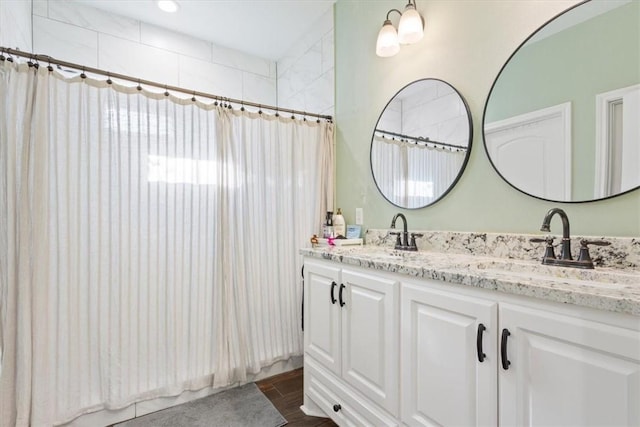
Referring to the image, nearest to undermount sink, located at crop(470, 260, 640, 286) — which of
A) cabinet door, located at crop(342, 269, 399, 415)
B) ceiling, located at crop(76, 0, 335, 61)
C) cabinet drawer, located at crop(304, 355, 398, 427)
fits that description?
cabinet door, located at crop(342, 269, 399, 415)

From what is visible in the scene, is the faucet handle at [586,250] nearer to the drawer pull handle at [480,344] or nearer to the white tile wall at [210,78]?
the drawer pull handle at [480,344]

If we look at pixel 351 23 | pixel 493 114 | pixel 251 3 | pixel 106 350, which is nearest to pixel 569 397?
pixel 493 114

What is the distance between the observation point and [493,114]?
138 cm

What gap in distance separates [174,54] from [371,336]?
275cm

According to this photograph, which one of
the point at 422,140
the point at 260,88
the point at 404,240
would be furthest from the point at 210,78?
the point at 404,240

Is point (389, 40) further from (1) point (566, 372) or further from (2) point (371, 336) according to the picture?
(1) point (566, 372)

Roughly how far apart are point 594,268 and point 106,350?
224 centimetres

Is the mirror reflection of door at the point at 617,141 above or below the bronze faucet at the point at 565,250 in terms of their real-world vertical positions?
above

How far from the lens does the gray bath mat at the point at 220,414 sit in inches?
65.8

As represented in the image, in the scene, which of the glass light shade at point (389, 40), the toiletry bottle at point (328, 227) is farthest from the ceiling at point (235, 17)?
the toiletry bottle at point (328, 227)

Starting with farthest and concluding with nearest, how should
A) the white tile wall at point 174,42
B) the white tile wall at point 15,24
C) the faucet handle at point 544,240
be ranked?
1. the white tile wall at point 174,42
2. the white tile wall at point 15,24
3. the faucet handle at point 544,240

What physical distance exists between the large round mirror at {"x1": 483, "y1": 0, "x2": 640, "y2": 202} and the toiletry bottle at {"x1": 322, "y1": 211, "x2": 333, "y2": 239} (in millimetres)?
1119

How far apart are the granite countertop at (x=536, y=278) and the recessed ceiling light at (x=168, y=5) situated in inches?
88.4

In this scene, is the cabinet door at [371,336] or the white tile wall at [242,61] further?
the white tile wall at [242,61]
